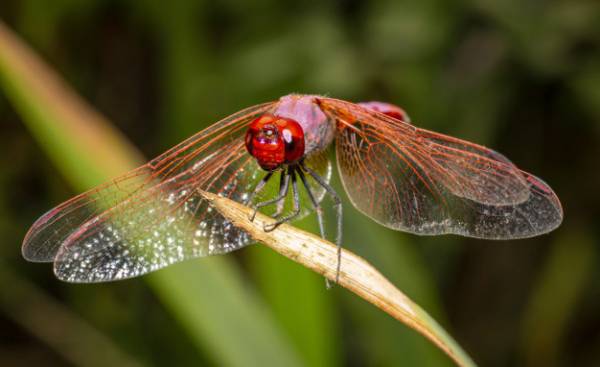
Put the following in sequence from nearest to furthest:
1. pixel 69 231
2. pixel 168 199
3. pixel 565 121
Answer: pixel 69 231 → pixel 168 199 → pixel 565 121

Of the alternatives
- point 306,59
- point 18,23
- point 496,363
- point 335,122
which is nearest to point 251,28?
point 306,59

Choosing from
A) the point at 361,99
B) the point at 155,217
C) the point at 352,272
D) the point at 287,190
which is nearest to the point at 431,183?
the point at 287,190

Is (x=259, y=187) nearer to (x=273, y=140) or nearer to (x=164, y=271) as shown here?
(x=273, y=140)

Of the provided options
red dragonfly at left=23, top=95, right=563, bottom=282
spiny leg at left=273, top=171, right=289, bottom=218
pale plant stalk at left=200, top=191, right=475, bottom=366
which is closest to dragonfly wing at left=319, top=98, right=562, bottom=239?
red dragonfly at left=23, top=95, right=563, bottom=282

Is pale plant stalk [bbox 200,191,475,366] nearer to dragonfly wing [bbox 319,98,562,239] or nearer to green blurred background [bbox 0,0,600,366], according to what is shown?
dragonfly wing [bbox 319,98,562,239]

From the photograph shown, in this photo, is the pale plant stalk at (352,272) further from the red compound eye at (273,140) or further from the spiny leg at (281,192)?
the spiny leg at (281,192)

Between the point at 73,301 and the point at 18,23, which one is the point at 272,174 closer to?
the point at 73,301
